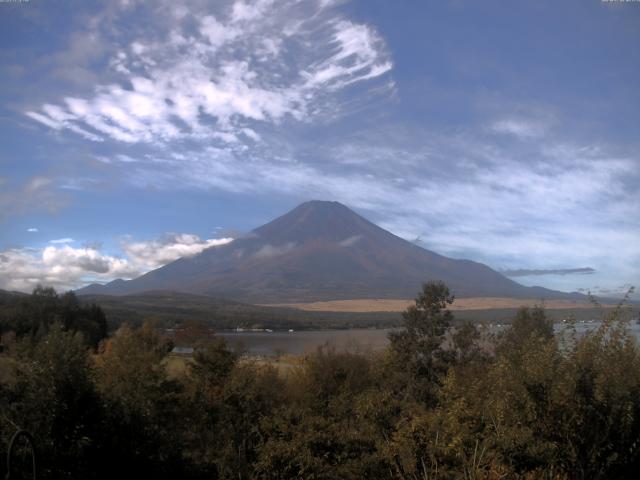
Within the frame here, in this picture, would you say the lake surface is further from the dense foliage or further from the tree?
the tree

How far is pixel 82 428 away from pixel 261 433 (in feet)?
14.2

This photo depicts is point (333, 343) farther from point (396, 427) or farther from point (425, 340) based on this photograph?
point (396, 427)

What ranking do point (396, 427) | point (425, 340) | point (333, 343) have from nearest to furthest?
point (396, 427) < point (425, 340) < point (333, 343)

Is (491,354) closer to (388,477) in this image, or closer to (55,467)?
(388,477)

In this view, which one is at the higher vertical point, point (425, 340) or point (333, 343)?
point (425, 340)

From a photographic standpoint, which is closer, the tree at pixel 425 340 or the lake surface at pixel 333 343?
the lake surface at pixel 333 343

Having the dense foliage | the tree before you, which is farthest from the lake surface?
the tree

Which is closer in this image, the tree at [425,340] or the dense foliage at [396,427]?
the dense foliage at [396,427]

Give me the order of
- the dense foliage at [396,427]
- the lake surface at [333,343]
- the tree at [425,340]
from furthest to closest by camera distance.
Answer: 1. the tree at [425,340]
2. the lake surface at [333,343]
3. the dense foliage at [396,427]

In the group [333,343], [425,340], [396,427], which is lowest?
[333,343]

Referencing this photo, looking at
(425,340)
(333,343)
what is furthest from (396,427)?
(333,343)

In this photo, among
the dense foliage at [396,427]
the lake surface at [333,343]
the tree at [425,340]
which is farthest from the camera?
the tree at [425,340]

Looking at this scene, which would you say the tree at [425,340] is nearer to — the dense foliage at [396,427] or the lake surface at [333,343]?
the lake surface at [333,343]

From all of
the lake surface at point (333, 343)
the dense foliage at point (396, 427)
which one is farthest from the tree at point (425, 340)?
the dense foliage at point (396, 427)
